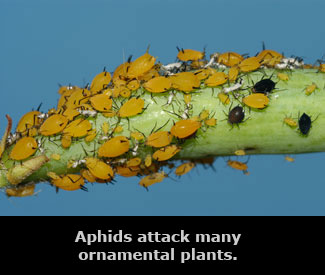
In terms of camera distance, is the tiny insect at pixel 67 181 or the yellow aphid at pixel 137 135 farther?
the tiny insect at pixel 67 181

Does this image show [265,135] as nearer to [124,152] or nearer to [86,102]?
[124,152]

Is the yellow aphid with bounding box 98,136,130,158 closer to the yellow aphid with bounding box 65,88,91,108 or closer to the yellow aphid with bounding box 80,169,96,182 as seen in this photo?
the yellow aphid with bounding box 80,169,96,182

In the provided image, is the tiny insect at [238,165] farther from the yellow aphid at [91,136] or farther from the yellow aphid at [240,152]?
the yellow aphid at [91,136]

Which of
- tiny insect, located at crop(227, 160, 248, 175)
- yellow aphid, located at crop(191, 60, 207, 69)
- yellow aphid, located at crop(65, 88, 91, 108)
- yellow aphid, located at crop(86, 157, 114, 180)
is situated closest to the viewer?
yellow aphid, located at crop(86, 157, 114, 180)

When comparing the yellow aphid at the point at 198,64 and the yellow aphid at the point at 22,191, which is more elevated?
the yellow aphid at the point at 198,64

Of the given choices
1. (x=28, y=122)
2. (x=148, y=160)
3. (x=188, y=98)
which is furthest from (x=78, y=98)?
(x=188, y=98)

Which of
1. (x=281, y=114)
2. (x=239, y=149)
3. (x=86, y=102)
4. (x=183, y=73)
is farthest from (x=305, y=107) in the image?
(x=86, y=102)

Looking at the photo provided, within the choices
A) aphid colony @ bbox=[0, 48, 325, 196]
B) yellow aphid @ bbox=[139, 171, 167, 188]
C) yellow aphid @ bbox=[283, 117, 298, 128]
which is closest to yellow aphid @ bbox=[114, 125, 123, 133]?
aphid colony @ bbox=[0, 48, 325, 196]

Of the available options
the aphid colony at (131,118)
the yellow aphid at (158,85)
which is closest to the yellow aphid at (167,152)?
the aphid colony at (131,118)
